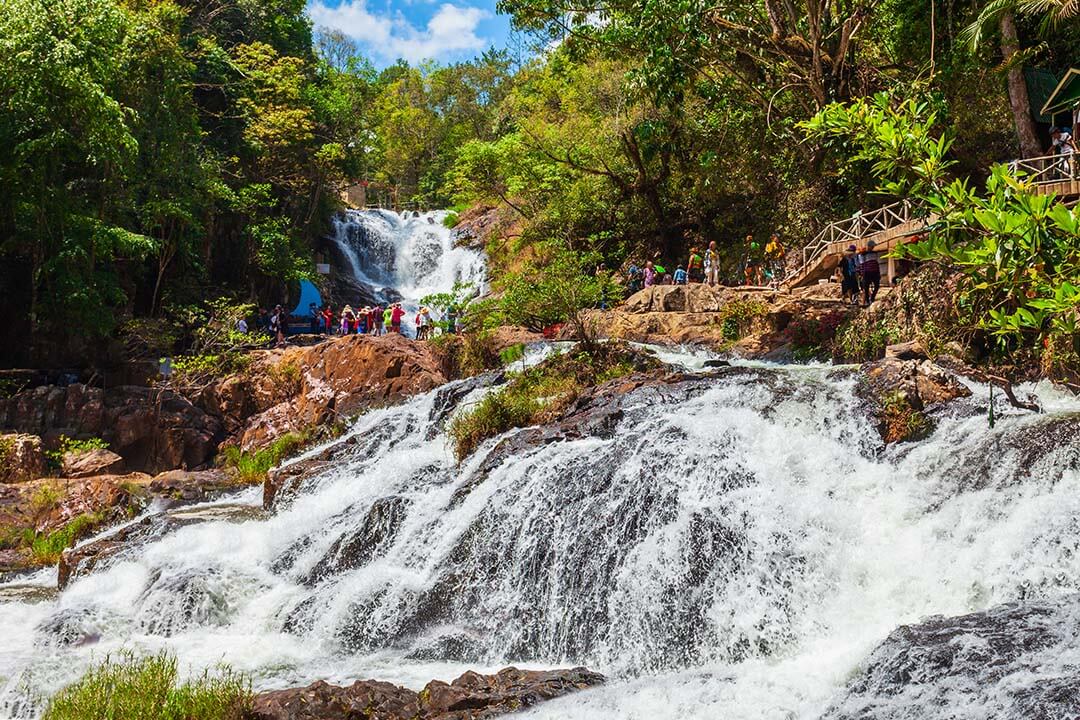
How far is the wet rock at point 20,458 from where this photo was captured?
55.8ft

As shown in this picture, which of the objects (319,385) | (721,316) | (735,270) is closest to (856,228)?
(721,316)

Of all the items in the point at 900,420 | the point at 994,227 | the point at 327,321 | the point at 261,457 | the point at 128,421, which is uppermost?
the point at 327,321

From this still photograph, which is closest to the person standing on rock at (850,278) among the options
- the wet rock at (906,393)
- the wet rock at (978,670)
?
the wet rock at (906,393)

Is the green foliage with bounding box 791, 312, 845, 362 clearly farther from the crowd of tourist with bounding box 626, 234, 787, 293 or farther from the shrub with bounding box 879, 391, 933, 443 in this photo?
the shrub with bounding box 879, 391, 933, 443

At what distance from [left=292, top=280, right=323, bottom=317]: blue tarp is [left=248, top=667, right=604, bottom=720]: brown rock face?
83.8ft

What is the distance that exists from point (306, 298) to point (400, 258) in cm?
598

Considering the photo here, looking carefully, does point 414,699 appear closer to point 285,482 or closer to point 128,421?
point 285,482

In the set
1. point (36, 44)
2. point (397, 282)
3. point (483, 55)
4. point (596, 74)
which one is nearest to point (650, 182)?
point (596, 74)

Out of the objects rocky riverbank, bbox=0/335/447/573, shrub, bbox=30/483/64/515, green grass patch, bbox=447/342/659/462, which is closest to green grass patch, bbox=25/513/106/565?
rocky riverbank, bbox=0/335/447/573

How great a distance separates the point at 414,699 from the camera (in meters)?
7.31

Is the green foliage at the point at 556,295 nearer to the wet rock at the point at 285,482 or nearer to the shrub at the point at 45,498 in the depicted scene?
the wet rock at the point at 285,482

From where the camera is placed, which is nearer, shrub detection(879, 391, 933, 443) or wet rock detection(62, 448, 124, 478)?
shrub detection(879, 391, 933, 443)

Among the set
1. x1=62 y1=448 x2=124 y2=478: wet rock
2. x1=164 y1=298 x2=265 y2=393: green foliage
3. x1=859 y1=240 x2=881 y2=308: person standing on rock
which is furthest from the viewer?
x1=164 y1=298 x2=265 y2=393: green foliage

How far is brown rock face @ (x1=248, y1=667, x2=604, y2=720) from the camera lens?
7020 millimetres
